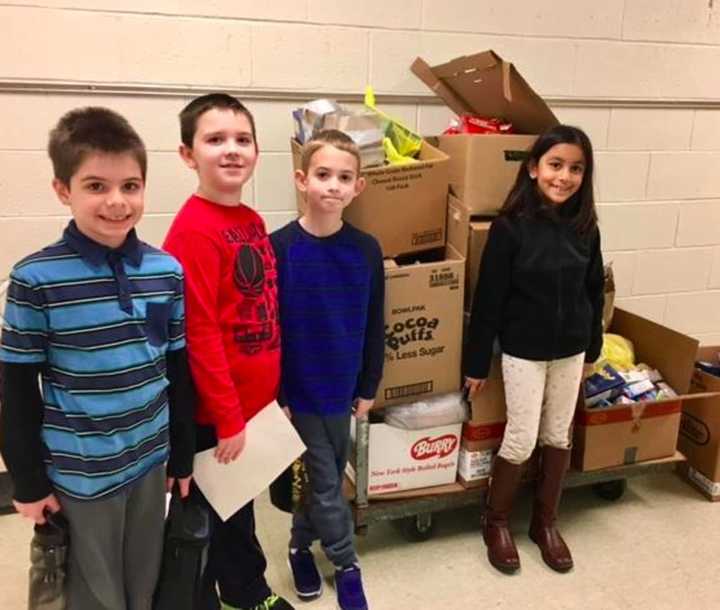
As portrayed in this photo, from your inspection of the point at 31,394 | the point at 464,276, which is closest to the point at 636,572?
the point at 464,276

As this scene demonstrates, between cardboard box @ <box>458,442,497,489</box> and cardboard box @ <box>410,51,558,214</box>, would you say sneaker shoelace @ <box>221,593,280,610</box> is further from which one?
cardboard box @ <box>410,51,558,214</box>

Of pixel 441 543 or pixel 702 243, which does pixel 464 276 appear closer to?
pixel 441 543

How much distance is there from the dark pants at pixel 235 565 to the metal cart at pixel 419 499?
43 centimetres

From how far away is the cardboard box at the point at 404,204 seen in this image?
1909mm

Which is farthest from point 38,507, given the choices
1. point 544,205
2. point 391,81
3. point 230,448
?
point 391,81

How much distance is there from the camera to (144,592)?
→ 139 cm

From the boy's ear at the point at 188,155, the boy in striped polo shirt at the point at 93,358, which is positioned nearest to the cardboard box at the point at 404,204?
the boy's ear at the point at 188,155

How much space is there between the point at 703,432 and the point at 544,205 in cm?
124

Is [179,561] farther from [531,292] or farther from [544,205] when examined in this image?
[544,205]

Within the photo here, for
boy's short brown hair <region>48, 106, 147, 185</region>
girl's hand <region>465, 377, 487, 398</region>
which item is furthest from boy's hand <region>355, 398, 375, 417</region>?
boy's short brown hair <region>48, 106, 147, 185</region>

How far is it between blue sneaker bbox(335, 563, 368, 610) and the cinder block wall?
4.17 ft

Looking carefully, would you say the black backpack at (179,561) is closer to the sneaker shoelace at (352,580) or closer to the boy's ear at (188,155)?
the sneaker shoelace at (352,580)

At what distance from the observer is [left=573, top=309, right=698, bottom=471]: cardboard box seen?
223 centimetres

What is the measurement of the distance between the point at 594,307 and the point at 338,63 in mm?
1247
